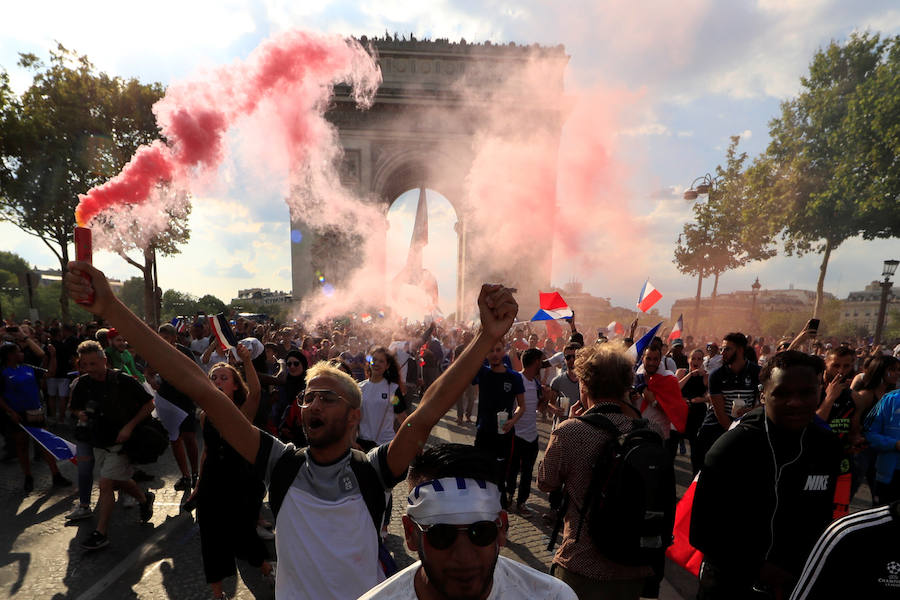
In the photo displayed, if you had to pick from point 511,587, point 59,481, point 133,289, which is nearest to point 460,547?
point 511,587

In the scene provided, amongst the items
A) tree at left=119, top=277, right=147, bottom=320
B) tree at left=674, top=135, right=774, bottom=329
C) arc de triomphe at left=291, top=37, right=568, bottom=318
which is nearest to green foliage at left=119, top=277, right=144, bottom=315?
tree at left=119, top=277, right=147, bottom=320

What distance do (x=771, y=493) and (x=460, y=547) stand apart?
A: 156cm

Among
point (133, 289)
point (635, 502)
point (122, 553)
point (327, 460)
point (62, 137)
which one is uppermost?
point (62, 137)

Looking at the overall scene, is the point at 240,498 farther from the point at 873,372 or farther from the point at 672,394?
the point at 873,372

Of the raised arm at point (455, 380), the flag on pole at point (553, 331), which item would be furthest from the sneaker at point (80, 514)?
the flag on pole at point (553, 331)

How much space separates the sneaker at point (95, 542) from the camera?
3.98 metres

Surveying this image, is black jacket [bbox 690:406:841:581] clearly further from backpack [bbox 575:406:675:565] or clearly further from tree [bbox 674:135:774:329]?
tree [bbox 674:135:774:329]

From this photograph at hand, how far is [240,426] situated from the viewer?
5.94ft

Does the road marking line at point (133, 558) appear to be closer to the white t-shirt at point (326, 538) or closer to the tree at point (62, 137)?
the white t-shirt at point (326, 538)

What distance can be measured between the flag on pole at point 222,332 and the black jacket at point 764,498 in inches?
146

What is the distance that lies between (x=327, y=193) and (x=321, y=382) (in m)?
26.1

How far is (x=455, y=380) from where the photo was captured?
1810 mm

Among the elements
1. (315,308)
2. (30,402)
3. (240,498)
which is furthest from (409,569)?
(315,308)

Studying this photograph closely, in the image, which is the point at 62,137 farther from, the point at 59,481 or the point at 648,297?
the point at 648,297
